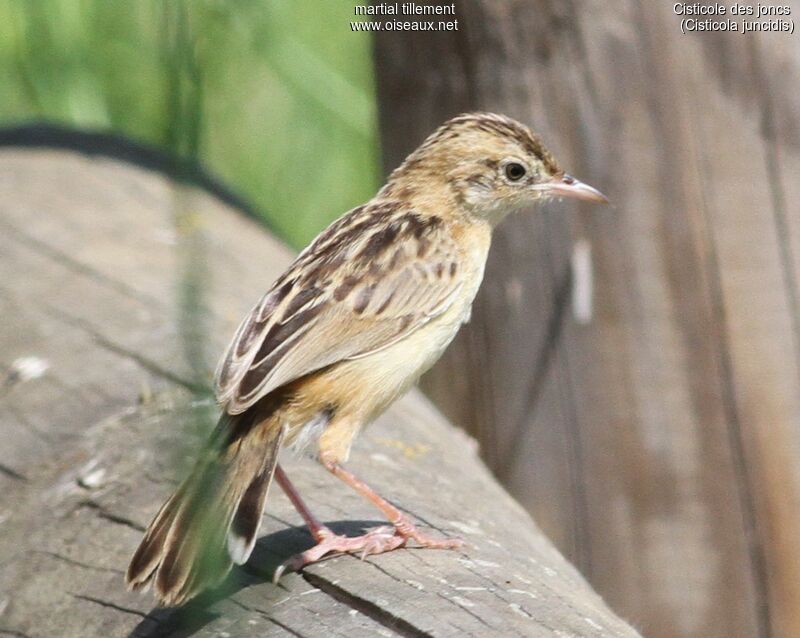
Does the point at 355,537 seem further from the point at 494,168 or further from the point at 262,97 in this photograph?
the point at 262,97

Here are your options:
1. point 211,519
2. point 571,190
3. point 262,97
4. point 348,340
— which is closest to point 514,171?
point 571,190

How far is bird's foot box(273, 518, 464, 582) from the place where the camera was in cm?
313

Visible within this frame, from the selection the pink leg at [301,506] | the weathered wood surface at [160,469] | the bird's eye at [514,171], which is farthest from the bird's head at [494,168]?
the pink leg at [301,506]

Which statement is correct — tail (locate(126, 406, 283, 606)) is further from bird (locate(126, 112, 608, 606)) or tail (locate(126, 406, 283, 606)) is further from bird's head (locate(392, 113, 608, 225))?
bird's head (locate(392, 113, 608, 225))

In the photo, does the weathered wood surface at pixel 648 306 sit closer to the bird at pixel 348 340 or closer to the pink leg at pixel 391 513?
the bird at pixel 348 340

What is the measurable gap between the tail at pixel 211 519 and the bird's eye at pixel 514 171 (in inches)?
58.7

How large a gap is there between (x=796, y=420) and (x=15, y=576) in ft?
10.2

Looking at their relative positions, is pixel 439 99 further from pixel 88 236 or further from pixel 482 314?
pixel 88 236

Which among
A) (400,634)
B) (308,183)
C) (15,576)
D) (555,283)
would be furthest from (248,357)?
(308,183)

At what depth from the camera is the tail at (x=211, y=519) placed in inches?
112

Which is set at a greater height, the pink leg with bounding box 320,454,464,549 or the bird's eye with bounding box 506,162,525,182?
the bird's eye with bounding box 506,162,525,182

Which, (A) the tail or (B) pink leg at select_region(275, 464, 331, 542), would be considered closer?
(A) the tail

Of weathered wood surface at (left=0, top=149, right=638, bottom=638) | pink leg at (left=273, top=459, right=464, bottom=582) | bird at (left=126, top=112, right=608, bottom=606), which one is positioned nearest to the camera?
weathered wood surface at (left=0, top=149, right=638, bottom=638)

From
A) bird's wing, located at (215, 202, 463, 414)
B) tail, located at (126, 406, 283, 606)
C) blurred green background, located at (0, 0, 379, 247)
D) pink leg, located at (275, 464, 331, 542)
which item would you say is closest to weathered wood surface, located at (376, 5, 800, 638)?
bird's wing, located at (215, 202, 463, 414)
